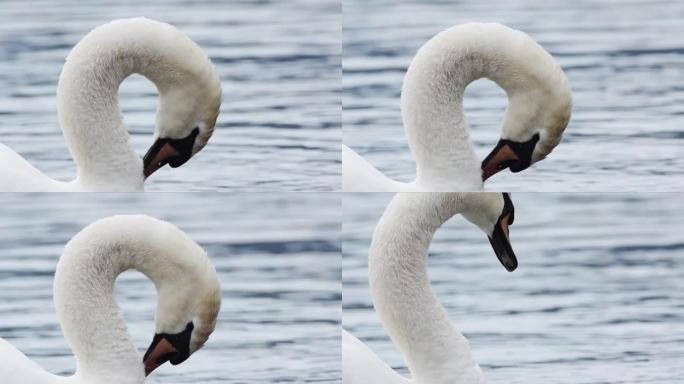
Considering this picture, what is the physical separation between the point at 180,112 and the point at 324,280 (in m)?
1.48

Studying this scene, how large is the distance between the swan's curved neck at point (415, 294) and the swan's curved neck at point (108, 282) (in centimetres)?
52

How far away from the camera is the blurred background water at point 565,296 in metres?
6.91

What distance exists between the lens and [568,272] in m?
7.90

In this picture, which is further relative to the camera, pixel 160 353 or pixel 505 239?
pixel 505 239

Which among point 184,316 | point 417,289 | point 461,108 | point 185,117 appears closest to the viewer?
point 184,316

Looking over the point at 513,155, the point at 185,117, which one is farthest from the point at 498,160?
the point at 185,117

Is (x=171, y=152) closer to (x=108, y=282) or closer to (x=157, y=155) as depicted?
(x=157, y=155)

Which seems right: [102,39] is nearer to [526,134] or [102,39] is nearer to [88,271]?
[88,271]

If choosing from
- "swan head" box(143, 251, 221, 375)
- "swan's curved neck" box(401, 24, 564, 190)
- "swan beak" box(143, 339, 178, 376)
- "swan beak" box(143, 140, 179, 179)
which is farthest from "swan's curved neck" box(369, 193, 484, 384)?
→ "swan beak" box(143, 140, 179, 179)

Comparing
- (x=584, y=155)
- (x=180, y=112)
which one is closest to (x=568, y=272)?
(x=584, y=155)

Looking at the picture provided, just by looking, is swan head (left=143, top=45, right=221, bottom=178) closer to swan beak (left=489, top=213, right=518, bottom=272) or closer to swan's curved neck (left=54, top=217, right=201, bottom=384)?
swan's curved neck (left=54, top=217, right=201, bottom=384)

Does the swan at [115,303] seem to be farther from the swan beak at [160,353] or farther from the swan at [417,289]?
the swan at [417,289]

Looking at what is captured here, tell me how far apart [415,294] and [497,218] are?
0.31 meters

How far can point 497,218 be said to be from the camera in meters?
6.30
